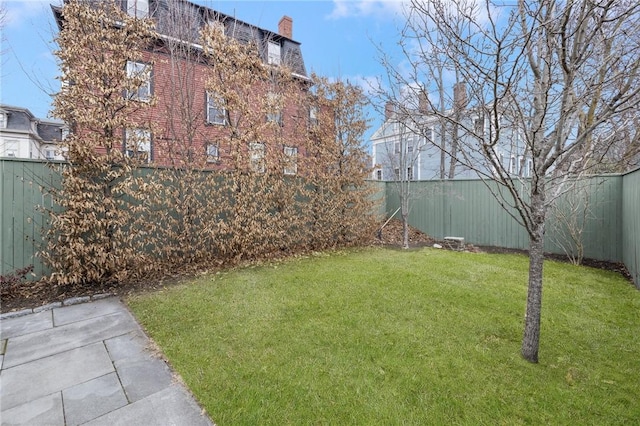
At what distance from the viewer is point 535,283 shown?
2.42 meters

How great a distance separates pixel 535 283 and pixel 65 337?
15.1ft

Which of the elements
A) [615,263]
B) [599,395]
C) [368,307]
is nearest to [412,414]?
[599,395]

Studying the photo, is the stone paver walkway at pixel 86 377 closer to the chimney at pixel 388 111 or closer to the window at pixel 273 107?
the chimney at pixel 388 111

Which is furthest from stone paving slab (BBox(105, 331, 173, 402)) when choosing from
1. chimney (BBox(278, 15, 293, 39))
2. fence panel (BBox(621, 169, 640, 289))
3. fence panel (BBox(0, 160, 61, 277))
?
chimney (BBox(278, 15, 293, 39))

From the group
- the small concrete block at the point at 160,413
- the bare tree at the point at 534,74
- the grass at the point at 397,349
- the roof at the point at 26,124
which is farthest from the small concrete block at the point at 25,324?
the roof at the point at 26,124

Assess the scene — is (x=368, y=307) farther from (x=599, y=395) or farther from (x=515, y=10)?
(x=515, y=10)

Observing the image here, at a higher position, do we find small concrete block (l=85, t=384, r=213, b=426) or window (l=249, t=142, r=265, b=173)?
window (l=249, t=142, r=265, b=173)

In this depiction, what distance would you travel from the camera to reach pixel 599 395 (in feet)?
6.79

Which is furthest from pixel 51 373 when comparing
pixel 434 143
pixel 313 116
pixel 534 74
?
Result: pixel 313 116

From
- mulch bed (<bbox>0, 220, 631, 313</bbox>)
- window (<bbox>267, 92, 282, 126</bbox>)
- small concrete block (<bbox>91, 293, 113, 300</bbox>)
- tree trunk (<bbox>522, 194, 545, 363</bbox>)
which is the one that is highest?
window (<bbox>267, 92, 282, 126</bbox>)

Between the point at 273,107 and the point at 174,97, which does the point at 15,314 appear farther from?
the point at 273,107

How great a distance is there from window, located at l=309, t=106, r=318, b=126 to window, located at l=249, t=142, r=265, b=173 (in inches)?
70.2

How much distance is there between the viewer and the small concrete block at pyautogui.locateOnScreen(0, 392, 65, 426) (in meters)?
1.86

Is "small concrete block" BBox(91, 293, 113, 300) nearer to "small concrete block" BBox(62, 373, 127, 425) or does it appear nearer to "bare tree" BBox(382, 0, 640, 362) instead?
"small concrete block" BBox(62, 373, 127, 425)
